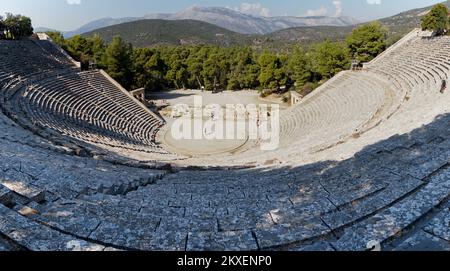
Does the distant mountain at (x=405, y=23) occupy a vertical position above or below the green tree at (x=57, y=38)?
above

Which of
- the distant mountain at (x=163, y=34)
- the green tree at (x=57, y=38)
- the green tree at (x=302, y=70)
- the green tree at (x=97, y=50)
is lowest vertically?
the green tree at (x=302, y=70)

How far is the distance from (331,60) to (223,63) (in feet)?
48.7

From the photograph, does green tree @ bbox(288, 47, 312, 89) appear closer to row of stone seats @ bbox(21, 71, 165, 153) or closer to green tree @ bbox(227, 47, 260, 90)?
green tree @ bbox(227, 47, 260, 90)

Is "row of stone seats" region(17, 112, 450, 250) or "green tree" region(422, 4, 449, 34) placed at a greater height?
"green tree" region(422, 4, 449, 34)

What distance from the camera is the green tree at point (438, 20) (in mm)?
25297

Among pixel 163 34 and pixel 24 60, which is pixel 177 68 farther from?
pixel 163 34

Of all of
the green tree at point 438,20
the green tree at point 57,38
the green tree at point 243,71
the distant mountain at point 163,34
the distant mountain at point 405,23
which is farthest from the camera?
the distant mountain at point 163,34

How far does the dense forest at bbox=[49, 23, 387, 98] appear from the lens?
30.8m

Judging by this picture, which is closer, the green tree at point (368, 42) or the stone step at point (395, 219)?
the stone step at point (395, 219)

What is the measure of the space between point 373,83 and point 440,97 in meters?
9.35

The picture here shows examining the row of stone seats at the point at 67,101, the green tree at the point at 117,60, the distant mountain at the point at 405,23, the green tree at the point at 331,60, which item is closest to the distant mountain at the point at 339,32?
the distant mountain at the point at 405,23

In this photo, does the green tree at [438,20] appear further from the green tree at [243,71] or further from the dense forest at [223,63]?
the green tree at [243,71]

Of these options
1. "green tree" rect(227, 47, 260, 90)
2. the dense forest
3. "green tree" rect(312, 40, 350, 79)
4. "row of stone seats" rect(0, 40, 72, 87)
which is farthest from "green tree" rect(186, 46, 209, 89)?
"row of stone seats" rect(0, 40, 72, 87)

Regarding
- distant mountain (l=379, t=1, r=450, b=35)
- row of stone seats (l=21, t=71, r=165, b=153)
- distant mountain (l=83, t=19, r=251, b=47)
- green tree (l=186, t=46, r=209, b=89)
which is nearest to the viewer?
row of stone seats (l=21, t=71, r=165, b=153)
